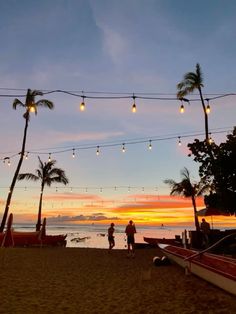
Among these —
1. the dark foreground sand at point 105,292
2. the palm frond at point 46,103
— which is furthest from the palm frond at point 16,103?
the dark foreground sand at point 105,292

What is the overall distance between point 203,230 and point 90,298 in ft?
35.5

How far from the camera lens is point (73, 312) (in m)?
6.80

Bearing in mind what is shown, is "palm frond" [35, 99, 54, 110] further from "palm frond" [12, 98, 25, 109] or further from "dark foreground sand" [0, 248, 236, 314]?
"dark foreground sand" [0, 248, 236, 314]

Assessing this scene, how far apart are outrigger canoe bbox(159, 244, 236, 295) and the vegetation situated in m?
2.29

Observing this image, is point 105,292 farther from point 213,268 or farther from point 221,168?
point 221,168

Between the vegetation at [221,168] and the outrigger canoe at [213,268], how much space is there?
2.29 meters

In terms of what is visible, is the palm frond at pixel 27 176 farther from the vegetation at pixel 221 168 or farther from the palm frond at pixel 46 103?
the vegetation at pixel 221 168

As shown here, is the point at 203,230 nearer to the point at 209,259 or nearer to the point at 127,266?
the point at 127,266

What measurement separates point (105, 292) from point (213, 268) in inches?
108

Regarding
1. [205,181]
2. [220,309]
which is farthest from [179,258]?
[220,309]

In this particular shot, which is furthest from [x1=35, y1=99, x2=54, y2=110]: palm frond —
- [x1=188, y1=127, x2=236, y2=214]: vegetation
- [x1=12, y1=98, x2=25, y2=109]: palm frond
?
[x1=188, y1=127, x2=236, y2=214]: vegetation

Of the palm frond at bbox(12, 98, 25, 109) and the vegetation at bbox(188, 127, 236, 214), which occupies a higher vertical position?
the palm frond at bbox(12, 98, 25, 109)

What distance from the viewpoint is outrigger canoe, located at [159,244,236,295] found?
8.20m

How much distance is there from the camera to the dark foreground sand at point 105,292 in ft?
23.4
